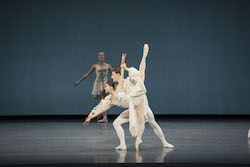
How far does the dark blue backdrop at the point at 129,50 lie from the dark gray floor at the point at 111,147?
2970 millimetres

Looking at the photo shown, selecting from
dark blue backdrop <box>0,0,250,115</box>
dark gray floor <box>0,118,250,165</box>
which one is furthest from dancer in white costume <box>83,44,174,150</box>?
dark blue backdrop <box>0,0,250,115</box>

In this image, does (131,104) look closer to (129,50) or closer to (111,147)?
(111,147)

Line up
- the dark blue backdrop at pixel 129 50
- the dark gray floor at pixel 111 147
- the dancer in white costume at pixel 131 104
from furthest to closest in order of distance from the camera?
1. the dark blue backdrop at pixel 129 50
2. the dancer in white costume at pixel 131 104
3. the dark gray floor at pixel 111 147

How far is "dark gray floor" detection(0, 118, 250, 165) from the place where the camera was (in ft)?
13.8

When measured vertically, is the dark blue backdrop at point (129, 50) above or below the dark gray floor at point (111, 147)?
above

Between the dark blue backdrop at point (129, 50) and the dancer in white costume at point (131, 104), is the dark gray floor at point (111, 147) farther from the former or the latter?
the dark blue backdrop at point (129, 50)

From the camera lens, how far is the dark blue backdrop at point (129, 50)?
10.1 meters

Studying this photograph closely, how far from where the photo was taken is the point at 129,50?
1019 centimetres

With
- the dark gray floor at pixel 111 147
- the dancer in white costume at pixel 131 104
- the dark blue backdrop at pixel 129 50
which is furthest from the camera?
the dark blue backdrop at pixel 129 50

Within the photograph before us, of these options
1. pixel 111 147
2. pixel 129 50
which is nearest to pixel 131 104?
pixel 111 147

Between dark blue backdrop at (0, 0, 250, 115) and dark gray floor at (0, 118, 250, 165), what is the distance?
2.97 m

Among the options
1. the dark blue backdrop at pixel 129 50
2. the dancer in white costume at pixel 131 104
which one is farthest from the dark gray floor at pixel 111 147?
the dark blue backdrop at pixel 129 50

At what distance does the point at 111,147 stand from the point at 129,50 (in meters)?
5.33

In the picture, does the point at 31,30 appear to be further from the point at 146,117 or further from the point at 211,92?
the point at 146,117
